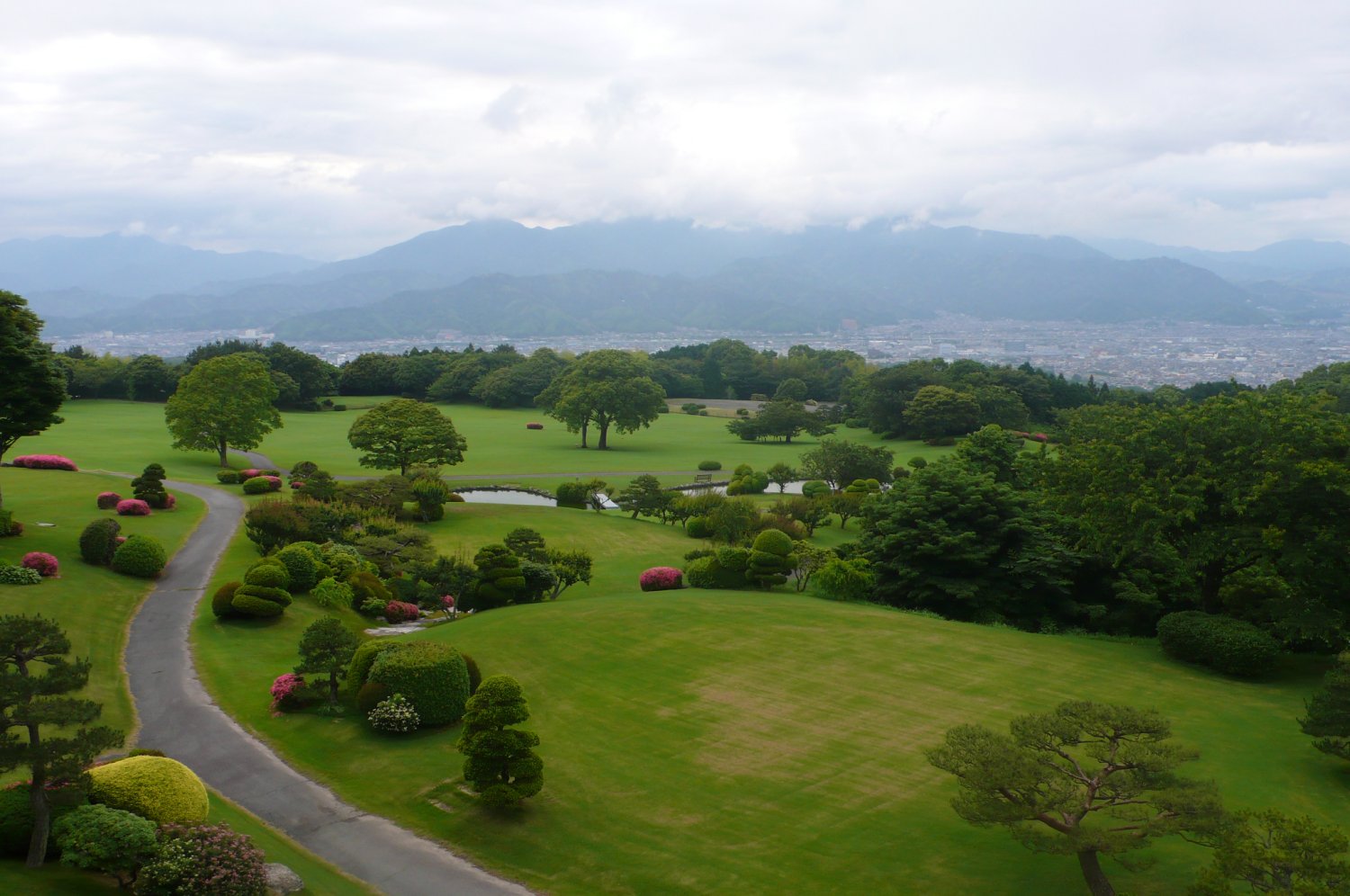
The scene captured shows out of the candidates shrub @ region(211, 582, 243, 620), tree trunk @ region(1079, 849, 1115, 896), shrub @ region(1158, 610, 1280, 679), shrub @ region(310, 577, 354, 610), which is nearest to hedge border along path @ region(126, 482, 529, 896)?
shrub @ region(211, 582, 243, 620)

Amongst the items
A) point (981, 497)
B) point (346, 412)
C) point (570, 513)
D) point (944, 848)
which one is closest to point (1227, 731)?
point (944, 848)

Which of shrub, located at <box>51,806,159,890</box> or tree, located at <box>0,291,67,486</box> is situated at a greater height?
tree, located at <box>0,291,67,486</box>

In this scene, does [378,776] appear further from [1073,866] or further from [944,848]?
[1073,866]

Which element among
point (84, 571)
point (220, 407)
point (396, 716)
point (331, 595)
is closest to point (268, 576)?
point (331, 595)

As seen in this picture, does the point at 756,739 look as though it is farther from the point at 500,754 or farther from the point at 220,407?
the point at 220,407

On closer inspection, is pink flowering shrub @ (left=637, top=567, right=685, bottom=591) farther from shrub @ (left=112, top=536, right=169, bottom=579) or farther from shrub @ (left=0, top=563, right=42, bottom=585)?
shrub @ (left=0, top=563, right=42, bottom=585)

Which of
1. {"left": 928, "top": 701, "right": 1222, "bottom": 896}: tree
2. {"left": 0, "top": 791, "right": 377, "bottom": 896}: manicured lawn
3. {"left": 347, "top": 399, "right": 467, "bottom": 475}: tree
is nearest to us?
{"left": 0, "top": 791, "right": 377, "bottom": 896}: manicured lawn

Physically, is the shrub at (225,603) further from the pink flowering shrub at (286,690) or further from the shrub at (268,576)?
the pink flowering shrub at (286,690)
